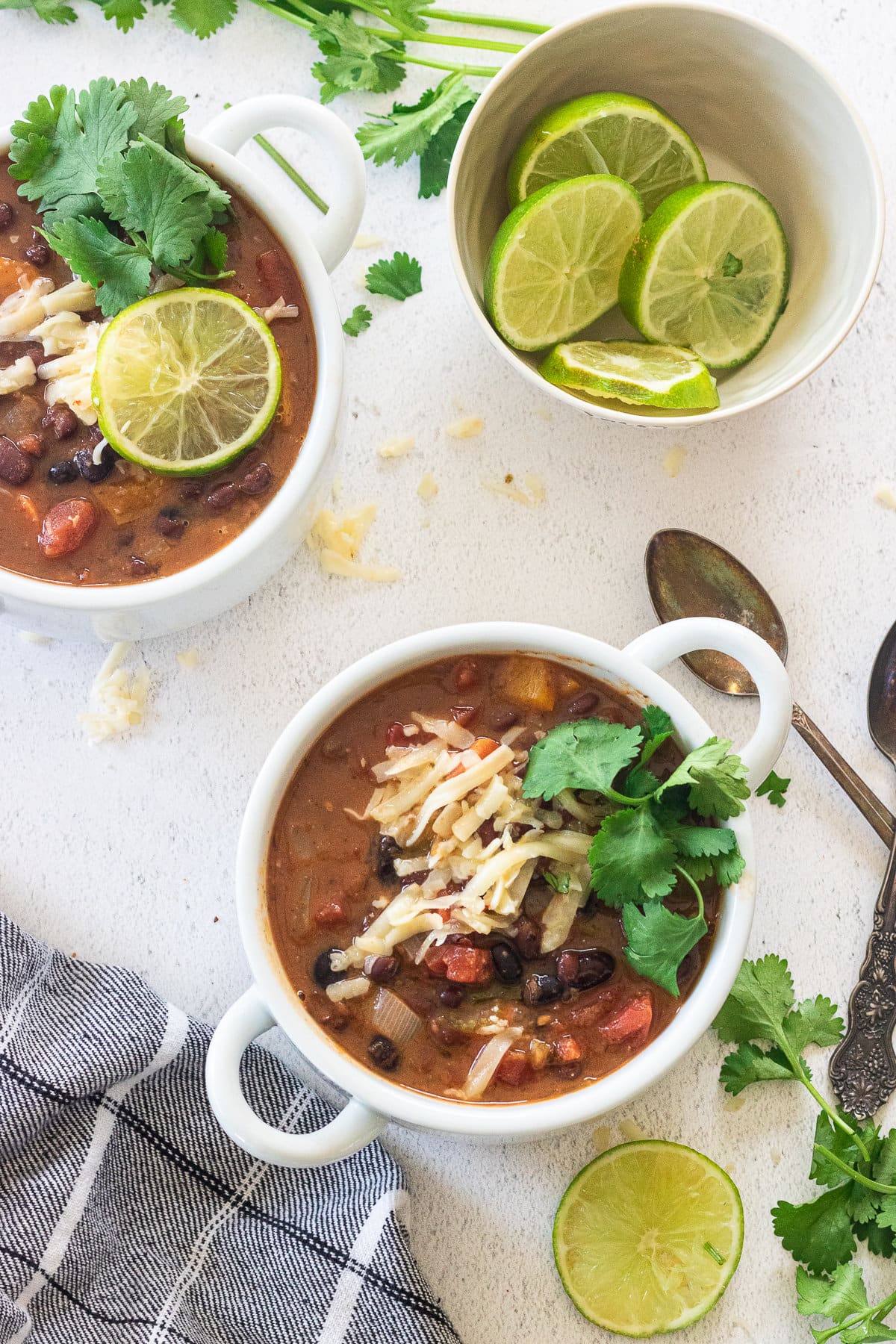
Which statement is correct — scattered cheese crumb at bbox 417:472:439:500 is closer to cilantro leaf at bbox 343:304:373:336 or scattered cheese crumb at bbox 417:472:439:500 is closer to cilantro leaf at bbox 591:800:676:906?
cilantro leaf at bbox 343:304:373:336

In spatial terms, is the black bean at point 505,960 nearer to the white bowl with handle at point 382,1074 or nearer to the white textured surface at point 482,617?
the white bowl with handle at point 382,1074

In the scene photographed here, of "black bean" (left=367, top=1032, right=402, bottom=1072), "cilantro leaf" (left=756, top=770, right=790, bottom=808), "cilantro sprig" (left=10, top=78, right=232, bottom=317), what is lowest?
"black bean" (left=367, top=1032, right=402, bottom=1072)

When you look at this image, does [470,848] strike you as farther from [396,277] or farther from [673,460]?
[396,277]

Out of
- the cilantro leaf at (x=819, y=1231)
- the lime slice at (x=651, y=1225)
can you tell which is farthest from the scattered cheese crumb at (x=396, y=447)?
the cilantro leaf at (x=819, y=1231)

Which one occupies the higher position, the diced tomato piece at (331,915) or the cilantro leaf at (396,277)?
the cilantro leaf at (396,277)

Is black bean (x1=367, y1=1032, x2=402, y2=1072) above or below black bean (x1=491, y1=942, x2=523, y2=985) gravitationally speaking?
below

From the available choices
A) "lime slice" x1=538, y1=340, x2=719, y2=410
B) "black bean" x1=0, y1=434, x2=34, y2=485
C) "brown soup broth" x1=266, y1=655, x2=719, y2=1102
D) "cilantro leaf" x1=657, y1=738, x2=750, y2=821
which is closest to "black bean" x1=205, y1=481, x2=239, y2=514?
"black bean" x1=0, y1=434, x2=34, y2=485

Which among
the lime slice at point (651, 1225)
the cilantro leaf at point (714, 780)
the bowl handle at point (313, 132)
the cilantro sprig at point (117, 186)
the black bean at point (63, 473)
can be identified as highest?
the bowl handle at point (313, 132)
